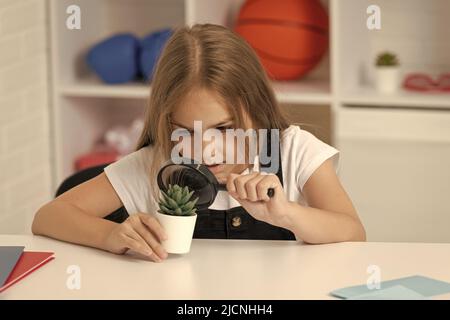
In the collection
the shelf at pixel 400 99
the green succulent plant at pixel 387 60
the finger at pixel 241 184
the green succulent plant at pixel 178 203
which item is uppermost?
the green succulent plant at pixel 387 60

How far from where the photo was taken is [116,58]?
294cm

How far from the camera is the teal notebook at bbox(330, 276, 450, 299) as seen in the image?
1.20 m

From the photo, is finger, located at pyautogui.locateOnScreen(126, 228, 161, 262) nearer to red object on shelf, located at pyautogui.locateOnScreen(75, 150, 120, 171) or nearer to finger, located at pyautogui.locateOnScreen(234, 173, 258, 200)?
finger, located at pyautogui.locateOnScreen(234, 173, 258, 200)

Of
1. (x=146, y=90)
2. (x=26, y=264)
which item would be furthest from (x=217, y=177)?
(x=146, y=90)

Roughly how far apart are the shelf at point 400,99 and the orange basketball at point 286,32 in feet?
0.59

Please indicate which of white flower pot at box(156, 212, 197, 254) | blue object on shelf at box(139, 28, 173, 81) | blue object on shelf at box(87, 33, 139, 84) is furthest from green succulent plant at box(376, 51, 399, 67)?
white flower pot at box(156, 212, 197, 254)

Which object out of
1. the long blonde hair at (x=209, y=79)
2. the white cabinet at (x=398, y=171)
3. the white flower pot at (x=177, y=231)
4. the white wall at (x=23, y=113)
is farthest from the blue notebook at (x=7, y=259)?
the white cabinet at (x=398, y=171)

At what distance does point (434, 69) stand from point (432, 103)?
34 centimetres

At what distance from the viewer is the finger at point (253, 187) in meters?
1.36

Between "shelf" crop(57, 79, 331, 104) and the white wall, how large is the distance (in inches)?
4.6

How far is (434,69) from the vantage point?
2.98 meters

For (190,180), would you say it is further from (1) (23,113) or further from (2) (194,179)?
(1) (23,113)

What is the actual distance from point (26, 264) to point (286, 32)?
1.56 m

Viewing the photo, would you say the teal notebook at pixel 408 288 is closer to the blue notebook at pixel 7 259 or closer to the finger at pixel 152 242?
the finger at pixel 152 242
